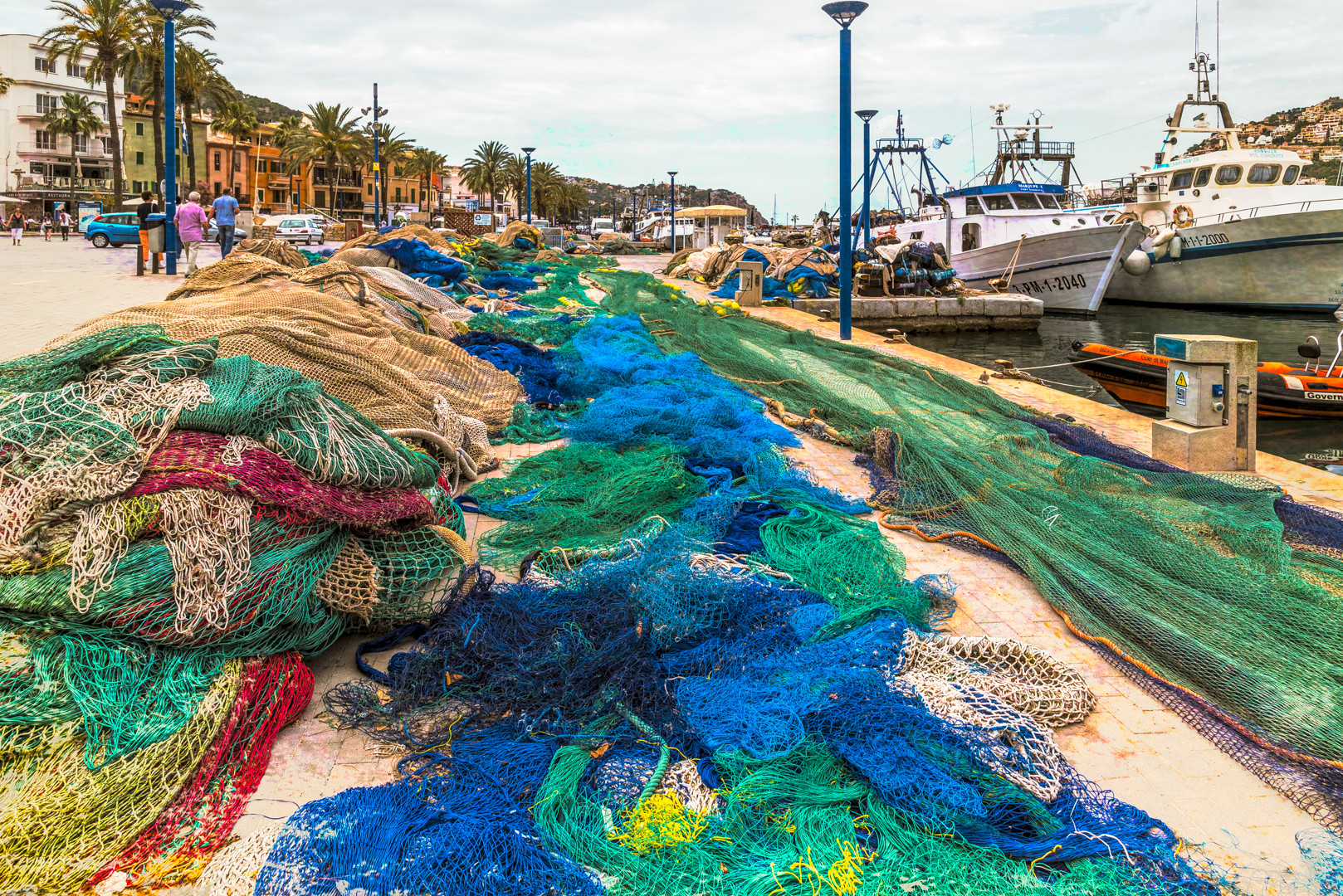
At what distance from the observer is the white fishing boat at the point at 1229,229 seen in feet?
76.8

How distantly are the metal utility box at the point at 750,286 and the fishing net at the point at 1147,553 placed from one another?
10817 millimetres

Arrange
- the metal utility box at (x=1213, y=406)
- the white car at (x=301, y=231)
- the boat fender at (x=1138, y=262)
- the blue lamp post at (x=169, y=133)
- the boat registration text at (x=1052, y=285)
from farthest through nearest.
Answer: the white car at (x=301, y=231) < the boat fender at (x=1138, y=262) < the boat registration text at (x=1052, y=285) < the blue lamp post at (x=169, y=133) < the metal utility box at (x=1213, y=406)

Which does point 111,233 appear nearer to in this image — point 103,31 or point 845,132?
point 103,31

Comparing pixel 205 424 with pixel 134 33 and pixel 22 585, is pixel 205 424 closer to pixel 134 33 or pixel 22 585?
pixel 22 585

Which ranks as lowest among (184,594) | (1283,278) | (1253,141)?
(184,594)

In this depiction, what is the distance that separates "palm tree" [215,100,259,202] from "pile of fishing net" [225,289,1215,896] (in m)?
66.7

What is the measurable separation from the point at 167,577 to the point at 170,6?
47.6ft

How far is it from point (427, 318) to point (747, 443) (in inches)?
170

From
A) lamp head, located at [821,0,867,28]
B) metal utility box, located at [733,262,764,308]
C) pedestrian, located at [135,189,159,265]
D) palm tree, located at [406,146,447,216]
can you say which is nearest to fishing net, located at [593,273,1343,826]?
lamp head, located at [821,0,867,28]

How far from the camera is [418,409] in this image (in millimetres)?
5062

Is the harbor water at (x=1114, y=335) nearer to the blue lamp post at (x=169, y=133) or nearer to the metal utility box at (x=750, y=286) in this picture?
the metal utility box at (x=750, y=286)

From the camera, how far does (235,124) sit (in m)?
63.3

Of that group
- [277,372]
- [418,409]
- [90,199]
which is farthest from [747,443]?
[90,199]

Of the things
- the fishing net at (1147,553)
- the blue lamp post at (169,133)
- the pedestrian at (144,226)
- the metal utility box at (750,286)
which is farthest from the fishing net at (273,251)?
the metal utility box at (750,286)
